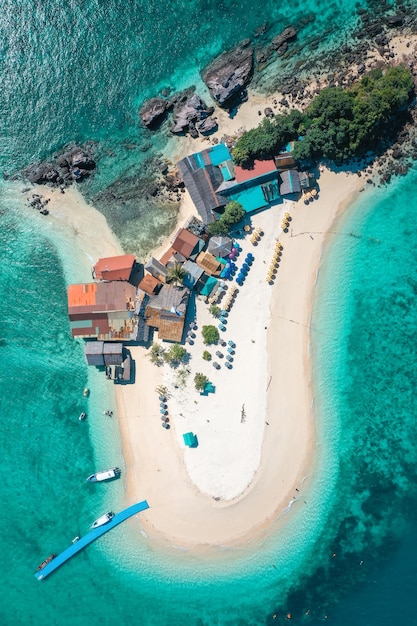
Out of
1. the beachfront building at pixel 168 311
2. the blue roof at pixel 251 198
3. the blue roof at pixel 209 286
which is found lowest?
the beachfront building at pixel 168 311

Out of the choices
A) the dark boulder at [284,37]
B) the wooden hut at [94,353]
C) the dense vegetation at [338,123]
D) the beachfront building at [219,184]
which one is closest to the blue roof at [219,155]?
the beachfront building at [219,184]

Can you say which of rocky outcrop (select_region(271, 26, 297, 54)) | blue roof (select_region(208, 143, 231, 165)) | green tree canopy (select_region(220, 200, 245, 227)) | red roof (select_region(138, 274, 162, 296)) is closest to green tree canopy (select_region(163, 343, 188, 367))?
red roof (select_region(138, 274, 162, 296))

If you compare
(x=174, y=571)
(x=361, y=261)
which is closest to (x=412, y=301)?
(x=361, y=261)

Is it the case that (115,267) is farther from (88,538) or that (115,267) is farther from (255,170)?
(88,538)

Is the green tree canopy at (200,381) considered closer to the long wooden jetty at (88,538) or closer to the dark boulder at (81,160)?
the long wooden jetty at (88,538)

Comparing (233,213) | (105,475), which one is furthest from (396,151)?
(105,475)

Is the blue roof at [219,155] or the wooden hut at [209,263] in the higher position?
the blue roof at [219,155]
